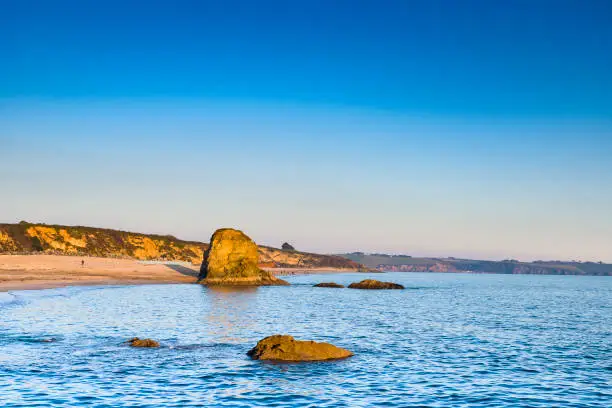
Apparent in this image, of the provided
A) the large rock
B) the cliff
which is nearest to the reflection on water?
the large rock

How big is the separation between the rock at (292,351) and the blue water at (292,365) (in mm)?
806

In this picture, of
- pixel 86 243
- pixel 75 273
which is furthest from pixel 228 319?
pixel 86 243

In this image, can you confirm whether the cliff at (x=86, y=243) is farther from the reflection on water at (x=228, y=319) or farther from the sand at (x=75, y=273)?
the reflection on water at (x=228, y=319)

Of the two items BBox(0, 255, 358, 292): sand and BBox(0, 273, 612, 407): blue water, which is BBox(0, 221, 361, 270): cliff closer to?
BBox(0, 255, 358, 292): sand

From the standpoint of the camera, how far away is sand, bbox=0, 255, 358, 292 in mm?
79562

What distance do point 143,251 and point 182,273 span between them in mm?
42569

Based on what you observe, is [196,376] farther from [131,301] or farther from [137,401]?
[131,301]

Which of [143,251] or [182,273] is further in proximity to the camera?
[143,251]

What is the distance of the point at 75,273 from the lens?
325 feet

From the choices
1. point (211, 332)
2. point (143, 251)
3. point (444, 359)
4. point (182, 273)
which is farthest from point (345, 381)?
point (143, 251)

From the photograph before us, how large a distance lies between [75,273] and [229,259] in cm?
2605

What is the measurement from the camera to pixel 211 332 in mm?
38531

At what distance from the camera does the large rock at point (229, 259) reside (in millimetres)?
105312

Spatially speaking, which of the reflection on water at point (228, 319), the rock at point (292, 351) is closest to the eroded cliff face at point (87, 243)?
the reflection on water at point (228, 319)
